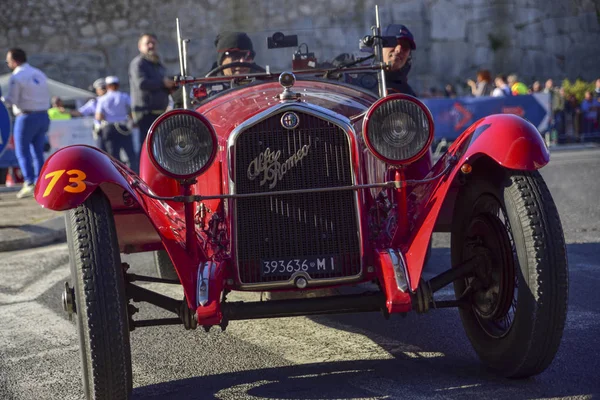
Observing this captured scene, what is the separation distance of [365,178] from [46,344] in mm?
2038

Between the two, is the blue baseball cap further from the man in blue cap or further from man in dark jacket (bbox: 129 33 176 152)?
man in dark jacket (bbox: 129 33 176 152)

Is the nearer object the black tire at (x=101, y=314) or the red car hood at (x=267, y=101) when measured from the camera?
the black tire at (x=101, y=314)

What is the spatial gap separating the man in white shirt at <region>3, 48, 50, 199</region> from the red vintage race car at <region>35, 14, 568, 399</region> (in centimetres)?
839

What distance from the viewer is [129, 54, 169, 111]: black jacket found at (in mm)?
11477

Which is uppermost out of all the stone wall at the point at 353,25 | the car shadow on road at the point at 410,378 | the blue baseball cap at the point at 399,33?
the stone wall at the point at 353,25

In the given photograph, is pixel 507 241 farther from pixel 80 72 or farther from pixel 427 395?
pixel 80 72

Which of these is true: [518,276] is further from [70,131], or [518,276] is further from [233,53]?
[70,131]

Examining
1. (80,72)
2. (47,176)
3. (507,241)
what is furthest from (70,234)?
(80,72)

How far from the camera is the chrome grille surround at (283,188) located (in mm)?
4348

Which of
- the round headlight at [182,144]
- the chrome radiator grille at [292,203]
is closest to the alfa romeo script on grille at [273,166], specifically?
the chrome radiator grille at [292,203]

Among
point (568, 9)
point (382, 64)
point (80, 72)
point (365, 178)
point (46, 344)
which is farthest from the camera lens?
point (568, 9)

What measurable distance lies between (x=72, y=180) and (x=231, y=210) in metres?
0.71

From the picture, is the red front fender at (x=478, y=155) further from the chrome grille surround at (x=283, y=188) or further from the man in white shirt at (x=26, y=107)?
the man in white shirt at (x=26, y=107)

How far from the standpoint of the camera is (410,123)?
4.37 meters
